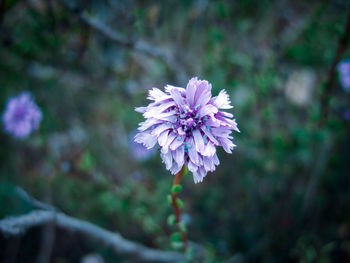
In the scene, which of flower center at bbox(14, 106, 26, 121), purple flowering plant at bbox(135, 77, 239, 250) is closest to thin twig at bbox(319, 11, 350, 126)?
purple flowering plant at bbox(135, 77, 239, 250)

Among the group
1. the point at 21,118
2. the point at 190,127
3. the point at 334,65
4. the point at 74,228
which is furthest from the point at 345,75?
the point at 21,118

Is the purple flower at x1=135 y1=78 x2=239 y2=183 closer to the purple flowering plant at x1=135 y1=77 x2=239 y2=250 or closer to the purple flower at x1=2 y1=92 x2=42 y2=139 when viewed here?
the purple flowering plant at x1=135 y1=77 x2=239 y2=250

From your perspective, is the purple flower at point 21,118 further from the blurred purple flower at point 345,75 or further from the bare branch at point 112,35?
the blurred purple flower at point 345,75

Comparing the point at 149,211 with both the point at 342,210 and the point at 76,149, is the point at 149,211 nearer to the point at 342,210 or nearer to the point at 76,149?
the point at 76,149

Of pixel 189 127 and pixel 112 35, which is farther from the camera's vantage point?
pixel 112 35

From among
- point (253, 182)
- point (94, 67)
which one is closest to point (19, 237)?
point (94, 67)

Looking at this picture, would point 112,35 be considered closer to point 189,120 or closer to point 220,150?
point 189,120

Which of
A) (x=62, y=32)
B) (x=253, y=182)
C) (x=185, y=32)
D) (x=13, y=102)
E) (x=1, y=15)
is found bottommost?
(x=253, y=182)
